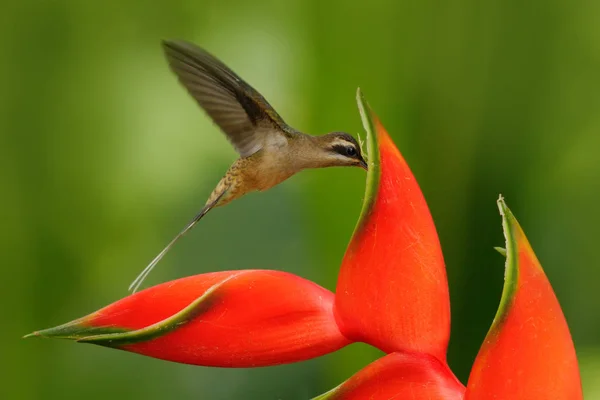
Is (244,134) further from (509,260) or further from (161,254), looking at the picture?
(509,260)

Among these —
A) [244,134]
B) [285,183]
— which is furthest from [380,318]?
[285,183]

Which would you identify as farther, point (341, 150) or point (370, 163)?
point (341, 150)

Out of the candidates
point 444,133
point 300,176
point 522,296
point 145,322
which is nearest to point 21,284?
point 300,176

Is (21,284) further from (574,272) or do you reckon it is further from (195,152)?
(574,272)

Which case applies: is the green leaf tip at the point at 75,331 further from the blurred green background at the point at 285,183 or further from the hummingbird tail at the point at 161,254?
the blurred green background at the point at 285,183

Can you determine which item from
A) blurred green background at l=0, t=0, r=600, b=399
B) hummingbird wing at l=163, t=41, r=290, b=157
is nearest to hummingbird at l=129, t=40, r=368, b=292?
hummingbird wing at l=163, t=41, r=290, b=157

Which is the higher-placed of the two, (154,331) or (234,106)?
(234,106)

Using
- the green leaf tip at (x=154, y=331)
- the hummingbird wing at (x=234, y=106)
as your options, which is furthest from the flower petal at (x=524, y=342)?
the hummingbird wing at (x=234, y=106)
